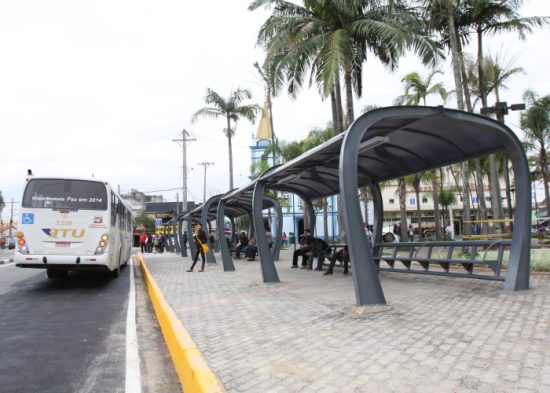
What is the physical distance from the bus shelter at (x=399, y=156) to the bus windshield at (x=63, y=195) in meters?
4.21

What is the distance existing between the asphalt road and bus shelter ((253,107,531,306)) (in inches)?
121

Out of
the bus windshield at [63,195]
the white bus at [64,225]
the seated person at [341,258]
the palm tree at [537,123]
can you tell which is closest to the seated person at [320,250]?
the seated person at [341,258]

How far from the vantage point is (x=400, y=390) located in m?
3.53

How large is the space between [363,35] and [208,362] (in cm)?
1588

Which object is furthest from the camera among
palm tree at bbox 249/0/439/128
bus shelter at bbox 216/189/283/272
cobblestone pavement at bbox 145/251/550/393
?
palm tree at bbox 249/0/439/128

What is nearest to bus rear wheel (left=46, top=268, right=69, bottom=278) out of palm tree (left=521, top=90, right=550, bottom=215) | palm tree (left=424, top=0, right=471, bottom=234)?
palm tree (left=424, top=0, right=471, bottom=234)

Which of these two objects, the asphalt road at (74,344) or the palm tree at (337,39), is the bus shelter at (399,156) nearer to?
the asphalt road at (74,344)

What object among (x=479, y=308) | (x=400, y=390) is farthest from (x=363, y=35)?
(x=400, y=390)

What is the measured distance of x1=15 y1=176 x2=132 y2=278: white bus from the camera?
449 inches

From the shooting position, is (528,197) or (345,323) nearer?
(345,323)

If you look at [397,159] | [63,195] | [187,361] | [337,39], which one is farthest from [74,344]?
[337,39]

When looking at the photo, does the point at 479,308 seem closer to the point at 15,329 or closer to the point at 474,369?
the point at 474,369

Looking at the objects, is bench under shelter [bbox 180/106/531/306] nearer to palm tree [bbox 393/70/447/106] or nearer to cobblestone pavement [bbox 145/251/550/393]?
cobblestone pavement [bbox 145/251/550/393]

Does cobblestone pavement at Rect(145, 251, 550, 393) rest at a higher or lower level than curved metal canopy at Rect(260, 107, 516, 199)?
lower
